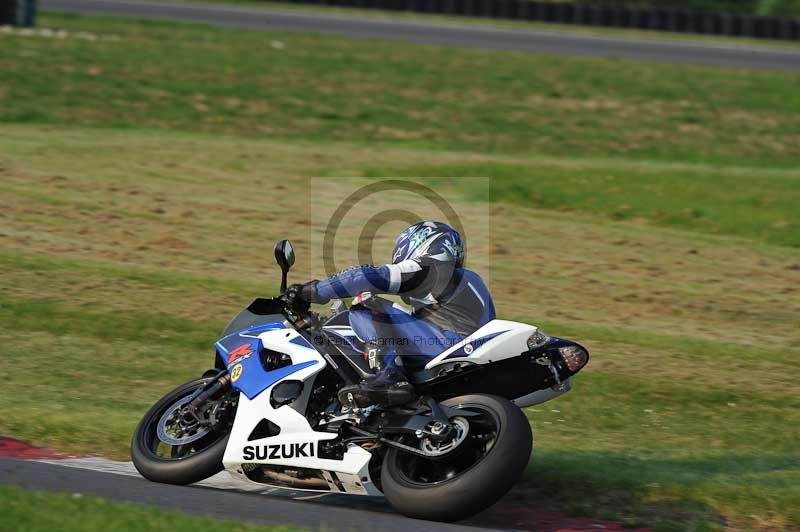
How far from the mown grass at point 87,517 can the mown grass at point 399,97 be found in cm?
1580

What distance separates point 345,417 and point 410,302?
801 mm

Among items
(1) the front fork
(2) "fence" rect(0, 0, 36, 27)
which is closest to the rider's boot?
(1) the front fork

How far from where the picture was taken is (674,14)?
4072cm

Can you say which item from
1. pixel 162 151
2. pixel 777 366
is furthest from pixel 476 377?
pixel 162 151

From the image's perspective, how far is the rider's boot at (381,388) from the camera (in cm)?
719

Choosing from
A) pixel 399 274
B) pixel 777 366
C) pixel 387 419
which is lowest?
pixel 777 366

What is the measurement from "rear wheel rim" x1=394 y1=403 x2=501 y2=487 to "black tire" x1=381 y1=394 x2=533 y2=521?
0.02m

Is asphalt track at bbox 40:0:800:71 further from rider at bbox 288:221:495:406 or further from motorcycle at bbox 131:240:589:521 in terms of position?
rider at bbox 288:221:495:406

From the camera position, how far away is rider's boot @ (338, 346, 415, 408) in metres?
7.19

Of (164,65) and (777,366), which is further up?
(164,65)

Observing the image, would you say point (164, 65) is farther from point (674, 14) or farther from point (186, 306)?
point (674, 14)

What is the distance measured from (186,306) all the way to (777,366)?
6.07m

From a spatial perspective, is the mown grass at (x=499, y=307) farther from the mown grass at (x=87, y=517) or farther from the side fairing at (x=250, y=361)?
the mown grass at (x=87, y=517)

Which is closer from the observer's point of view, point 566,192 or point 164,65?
point 566,192
